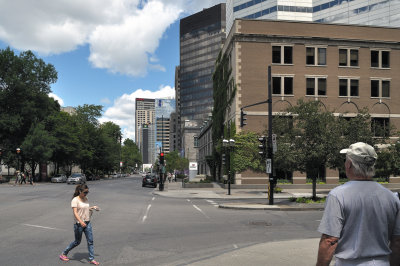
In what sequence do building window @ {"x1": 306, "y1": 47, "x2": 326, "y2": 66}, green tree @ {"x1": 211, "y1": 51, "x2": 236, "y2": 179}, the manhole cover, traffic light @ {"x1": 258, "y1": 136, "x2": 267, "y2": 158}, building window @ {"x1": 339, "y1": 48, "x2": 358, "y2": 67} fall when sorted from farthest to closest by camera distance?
green tree @ {"x1": 211, "y1": 51, "x2": 236, "y2": 179}, building window @ {"x1": 339, "y1": 48, "x2": 358, "y2": 67}, building window @ {"x1": 306, "y1": 47, "x2": 326, "y2": 66}, traffic light @ {"x1": 258, "y1": 136, "x2": 267, "y2": 158}, the manhole cover

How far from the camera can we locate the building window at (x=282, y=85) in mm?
36781

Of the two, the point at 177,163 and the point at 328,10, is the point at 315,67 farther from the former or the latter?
the point at 177,163

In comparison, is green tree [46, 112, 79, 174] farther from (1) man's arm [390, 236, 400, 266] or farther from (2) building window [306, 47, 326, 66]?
(1) man's arm [390, 236, 400, 266]

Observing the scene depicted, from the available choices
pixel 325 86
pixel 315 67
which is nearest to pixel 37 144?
pixel 315 67

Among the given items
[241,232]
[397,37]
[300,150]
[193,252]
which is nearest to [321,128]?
[300,150]

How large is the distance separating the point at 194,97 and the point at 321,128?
12012 cm

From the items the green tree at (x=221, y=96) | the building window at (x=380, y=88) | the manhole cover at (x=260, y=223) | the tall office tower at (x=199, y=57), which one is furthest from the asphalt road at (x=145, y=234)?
the tall office tower at (x=199, y=57)

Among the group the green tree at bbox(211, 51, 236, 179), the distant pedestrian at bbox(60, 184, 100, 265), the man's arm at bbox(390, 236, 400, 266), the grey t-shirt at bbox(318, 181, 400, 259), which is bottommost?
the distant pedestrian at bbox(60, 184, 100, 265)

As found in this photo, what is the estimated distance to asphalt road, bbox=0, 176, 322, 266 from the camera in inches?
327

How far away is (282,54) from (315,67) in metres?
3.53

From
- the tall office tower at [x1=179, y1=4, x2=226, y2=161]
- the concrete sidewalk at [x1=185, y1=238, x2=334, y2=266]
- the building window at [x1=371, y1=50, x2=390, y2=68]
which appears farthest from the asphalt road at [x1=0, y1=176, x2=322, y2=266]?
the tall office tower at [x1=179, y1=4, x2=226, y2=161]

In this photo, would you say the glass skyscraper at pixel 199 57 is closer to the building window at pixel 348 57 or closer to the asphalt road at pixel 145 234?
the building window at pixel 348 57

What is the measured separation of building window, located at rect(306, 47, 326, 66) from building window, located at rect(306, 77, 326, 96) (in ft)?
4.97

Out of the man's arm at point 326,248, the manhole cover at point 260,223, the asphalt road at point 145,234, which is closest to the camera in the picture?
the man's arm at point 326,248
